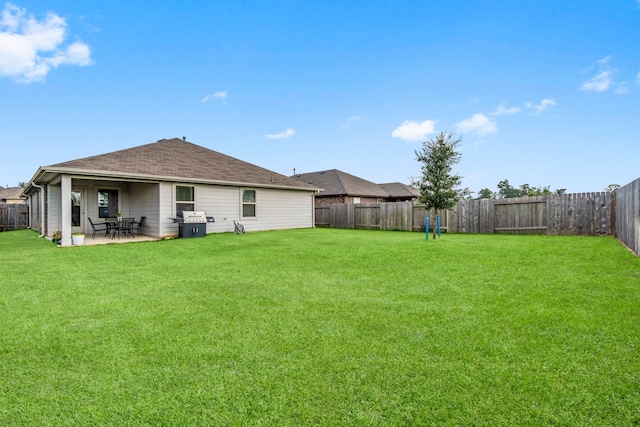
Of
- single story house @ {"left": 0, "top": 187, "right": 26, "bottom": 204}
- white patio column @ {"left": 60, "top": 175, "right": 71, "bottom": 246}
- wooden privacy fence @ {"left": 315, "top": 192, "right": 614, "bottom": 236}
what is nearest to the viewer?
white patio column @ {"left": 60, "top": 175, "right": 71, "bottom": 246}

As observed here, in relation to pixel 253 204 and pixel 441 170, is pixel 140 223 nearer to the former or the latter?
pixel 253 204

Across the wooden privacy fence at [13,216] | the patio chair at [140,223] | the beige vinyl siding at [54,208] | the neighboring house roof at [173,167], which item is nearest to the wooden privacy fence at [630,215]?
the neighboring house roof at [173,167]

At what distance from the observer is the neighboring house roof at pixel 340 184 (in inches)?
1028

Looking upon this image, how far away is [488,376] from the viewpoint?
2.36 metres

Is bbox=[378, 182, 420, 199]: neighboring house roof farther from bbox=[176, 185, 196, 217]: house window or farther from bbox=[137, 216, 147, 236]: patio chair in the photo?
bbox=[137, 216, 147, 236]: patio chair

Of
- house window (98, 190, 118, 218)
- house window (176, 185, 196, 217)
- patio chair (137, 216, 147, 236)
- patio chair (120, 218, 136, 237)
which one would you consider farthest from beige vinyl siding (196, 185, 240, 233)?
house window (98, 190, 118, 218)

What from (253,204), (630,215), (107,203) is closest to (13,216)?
(107,203)

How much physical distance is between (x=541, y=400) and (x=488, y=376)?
34 cm

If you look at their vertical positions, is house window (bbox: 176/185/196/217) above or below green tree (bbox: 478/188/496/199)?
below

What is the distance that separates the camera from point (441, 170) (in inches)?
483

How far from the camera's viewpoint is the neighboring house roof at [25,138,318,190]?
11701 mm

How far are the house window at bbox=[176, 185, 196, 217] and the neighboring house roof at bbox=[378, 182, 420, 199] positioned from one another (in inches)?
789

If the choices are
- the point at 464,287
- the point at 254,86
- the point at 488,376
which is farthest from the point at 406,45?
the point at 488,376

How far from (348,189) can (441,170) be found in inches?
552
